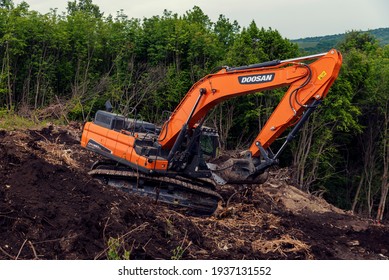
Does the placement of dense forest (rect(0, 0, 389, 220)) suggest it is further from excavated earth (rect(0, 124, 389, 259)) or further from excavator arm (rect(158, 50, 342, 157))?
excavator arm (rect(158, 50, 342, 157))

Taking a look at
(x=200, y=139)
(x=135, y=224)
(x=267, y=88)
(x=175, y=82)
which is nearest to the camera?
(x=135, y=224)

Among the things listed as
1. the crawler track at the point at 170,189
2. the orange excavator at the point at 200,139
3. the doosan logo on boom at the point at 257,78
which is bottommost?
the crawler track at the point at 170,189

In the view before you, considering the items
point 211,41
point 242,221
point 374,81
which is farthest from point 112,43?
point 242,221

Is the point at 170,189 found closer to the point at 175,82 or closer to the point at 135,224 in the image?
the point at 135,224

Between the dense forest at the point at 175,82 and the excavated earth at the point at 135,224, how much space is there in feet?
31.3

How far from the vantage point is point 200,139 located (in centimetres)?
1189

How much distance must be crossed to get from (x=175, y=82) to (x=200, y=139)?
13.8m

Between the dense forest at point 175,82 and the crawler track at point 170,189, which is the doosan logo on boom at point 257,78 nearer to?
the crawler track at point 170,189

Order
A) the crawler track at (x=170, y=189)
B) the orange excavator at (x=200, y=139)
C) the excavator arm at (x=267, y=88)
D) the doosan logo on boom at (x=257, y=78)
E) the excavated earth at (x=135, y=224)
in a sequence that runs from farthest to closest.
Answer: the crawler track at (x=170, y=189)
the doosan logo on boom at (x=257, y=78)
the orange excavator at (x=200, y=139)
the excavator arm at (x=267, y=88)
the excavated earth at (x=135, y=224)

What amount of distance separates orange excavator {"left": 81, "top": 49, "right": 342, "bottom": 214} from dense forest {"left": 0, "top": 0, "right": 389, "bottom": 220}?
10050 millimetres

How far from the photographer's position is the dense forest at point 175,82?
2409 centimetres

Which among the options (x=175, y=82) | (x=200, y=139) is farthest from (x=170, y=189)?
(x=175, y=82)

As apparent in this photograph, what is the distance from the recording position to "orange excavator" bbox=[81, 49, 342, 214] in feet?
36.0

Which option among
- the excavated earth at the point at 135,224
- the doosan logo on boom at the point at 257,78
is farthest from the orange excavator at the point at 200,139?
the excavated earth at the point at 135,224
